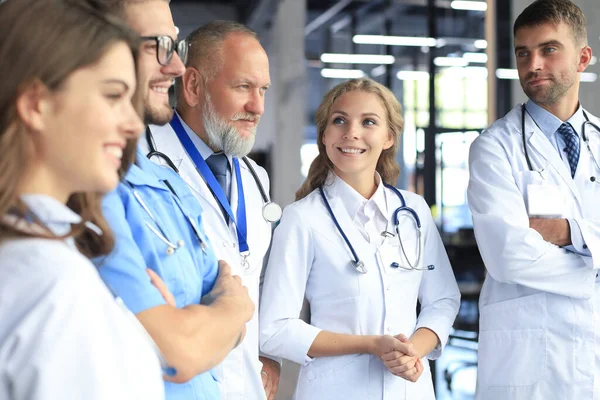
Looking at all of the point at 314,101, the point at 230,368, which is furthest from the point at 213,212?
the point at 314,101

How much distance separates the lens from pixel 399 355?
1933mm

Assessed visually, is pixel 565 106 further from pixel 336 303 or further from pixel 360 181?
pixel 336 303

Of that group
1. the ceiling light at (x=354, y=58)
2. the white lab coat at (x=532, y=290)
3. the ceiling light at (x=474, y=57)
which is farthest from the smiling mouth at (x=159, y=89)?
the ceiling light at (x=474, y=57)

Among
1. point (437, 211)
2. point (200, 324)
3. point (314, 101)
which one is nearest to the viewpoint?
point (200, 324)

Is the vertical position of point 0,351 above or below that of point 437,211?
above

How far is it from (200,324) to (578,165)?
5.64 feet

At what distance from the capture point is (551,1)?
2482 mm

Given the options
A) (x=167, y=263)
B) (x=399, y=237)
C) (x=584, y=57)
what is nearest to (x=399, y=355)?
(x=399, y=237)

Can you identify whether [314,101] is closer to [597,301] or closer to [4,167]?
[597,301]

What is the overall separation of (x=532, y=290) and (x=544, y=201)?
0.98 ft

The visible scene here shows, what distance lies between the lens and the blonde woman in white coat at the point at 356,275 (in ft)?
6.62

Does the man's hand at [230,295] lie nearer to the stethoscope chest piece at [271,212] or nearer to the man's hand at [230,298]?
the man's hand at [230,298]

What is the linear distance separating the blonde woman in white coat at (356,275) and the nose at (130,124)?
1.13 m

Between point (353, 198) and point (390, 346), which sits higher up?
point (353, 198)
